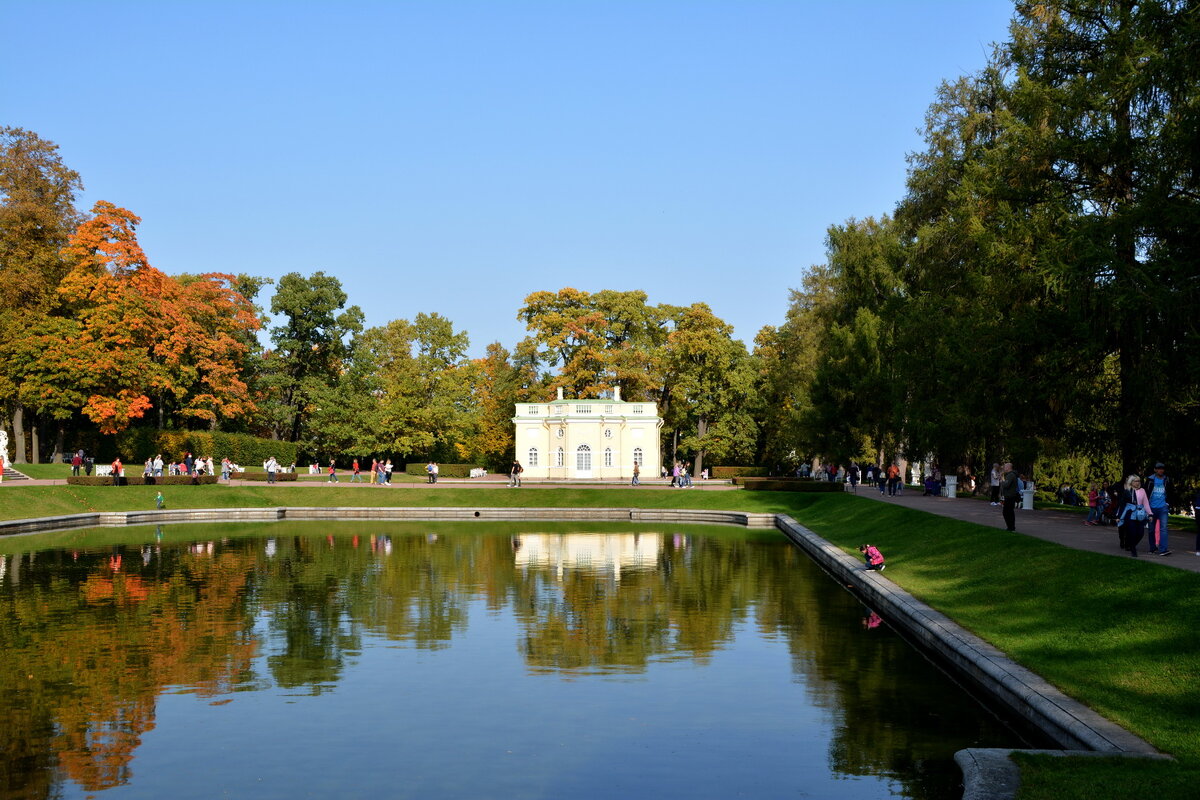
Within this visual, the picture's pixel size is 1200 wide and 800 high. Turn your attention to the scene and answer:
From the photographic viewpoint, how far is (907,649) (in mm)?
17922

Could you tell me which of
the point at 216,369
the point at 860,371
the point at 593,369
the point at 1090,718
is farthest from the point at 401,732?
the point at 593,369

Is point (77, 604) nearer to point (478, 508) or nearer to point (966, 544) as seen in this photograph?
point (966, 544)

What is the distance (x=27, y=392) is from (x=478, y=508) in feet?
85.1

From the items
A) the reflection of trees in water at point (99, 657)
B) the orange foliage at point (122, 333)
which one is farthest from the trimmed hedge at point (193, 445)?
the reflection of trees in water at point (99, 657)

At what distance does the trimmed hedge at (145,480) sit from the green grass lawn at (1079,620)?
3272 centimetres

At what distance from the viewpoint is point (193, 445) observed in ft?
212

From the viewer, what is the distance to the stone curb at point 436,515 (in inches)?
1768

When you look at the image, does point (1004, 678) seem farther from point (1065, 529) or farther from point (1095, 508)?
point (1095, 508)

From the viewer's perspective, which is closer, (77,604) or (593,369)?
(77,604)

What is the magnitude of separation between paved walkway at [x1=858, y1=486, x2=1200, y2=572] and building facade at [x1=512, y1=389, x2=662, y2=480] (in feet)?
104

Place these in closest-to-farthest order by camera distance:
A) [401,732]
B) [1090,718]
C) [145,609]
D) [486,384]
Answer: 1. [1090,718]
2. [401,732]
3. [145,609]
4. [486,384]

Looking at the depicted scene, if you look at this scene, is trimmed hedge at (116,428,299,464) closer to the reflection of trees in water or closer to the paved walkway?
the reflection of trees in water

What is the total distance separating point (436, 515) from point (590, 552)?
16.6 metres

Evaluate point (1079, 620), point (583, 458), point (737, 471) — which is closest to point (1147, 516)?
point (1079, 620)
